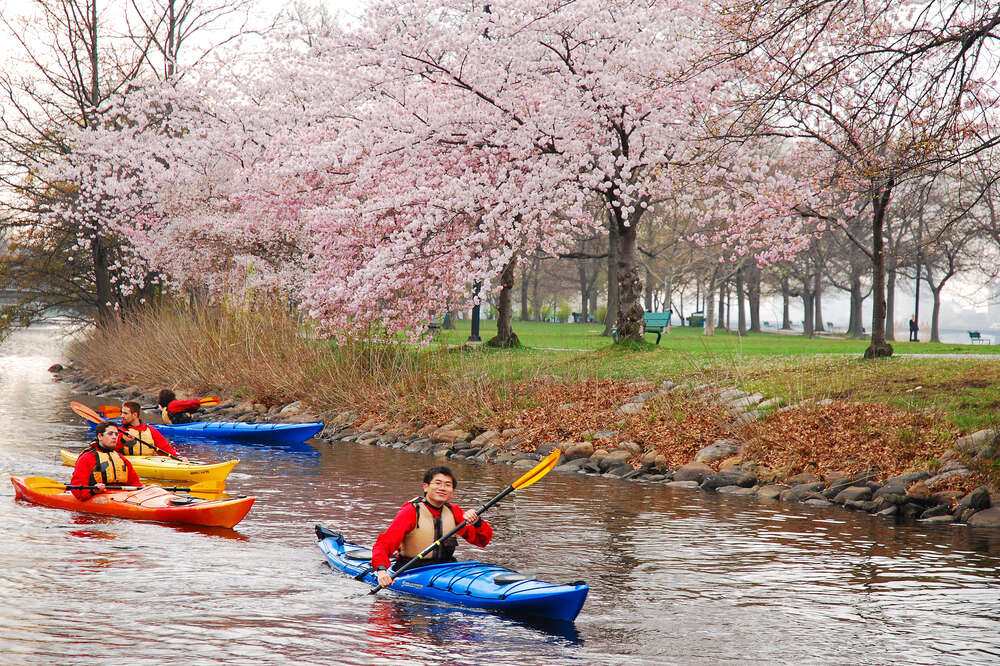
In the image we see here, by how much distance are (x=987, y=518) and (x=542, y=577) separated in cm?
588

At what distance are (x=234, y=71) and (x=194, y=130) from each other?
256cm

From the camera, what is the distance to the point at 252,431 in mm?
18234

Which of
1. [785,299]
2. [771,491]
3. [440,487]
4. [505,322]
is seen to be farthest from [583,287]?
[440,487]

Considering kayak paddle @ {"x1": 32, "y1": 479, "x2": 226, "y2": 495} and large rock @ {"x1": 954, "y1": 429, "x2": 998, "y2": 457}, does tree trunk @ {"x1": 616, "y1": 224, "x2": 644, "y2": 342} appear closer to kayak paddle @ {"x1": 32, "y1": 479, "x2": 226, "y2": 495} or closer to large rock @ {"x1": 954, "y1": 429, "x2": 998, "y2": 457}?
large rock @ {"x1": 954, "y1": 429, "x2": 998, "y2": 457}

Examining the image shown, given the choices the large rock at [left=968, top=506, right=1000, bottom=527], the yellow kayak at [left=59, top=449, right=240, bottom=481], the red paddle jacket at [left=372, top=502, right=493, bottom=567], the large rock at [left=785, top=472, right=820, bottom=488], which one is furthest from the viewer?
the large rock at [left=785, top=472, right=820, bottom=488]

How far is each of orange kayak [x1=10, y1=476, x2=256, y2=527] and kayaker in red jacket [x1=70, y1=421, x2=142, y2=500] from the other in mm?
183

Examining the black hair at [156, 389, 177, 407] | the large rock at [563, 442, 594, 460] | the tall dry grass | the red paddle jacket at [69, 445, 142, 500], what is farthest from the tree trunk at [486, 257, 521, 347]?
the red paddle jacket at [69, 445, 142, 500]

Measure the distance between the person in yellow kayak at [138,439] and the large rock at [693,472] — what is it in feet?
23.5

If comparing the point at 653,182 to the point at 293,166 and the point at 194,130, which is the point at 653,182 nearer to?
the point at 293,166

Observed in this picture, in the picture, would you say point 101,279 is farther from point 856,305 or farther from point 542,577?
point 856,305

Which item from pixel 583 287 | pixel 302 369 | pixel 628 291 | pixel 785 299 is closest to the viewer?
pixel 302 369

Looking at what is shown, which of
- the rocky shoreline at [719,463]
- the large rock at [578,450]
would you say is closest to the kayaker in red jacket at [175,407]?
the rocky shoreline at [719,463]

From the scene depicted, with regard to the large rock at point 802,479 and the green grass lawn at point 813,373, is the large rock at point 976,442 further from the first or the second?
the large rock at point 802,479

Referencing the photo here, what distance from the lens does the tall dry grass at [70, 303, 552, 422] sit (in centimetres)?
1889
